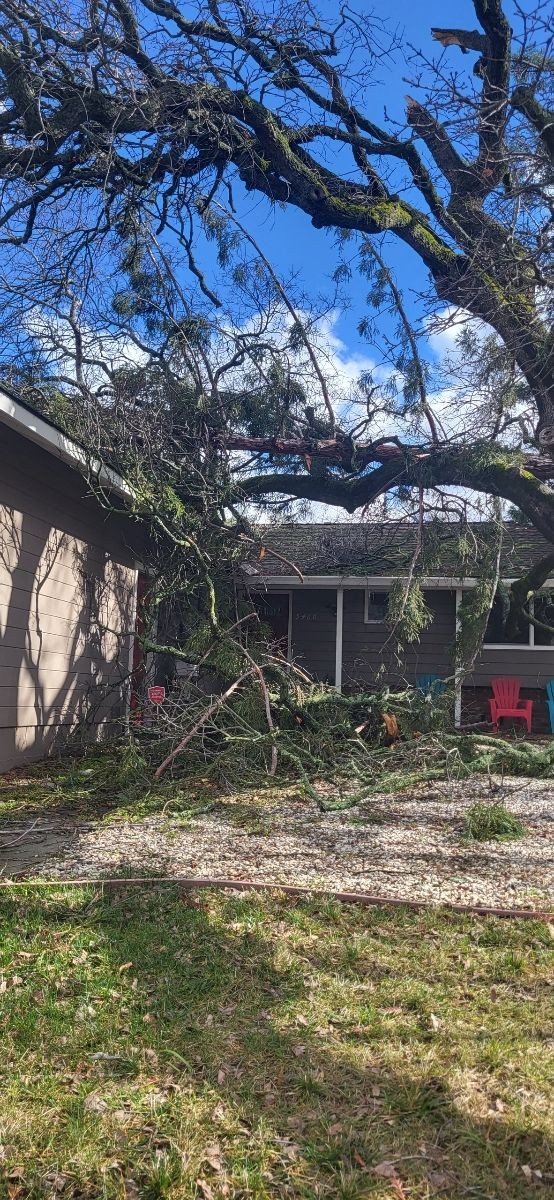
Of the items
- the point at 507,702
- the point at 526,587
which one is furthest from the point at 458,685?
the point at 507,702

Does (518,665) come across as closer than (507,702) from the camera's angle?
No

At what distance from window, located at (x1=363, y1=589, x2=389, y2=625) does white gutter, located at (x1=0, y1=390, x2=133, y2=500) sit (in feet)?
22.1

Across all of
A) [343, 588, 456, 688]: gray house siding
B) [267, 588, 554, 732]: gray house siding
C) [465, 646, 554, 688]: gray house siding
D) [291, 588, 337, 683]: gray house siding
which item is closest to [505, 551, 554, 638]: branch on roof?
[465, 646, 554, 688]: gray house siding

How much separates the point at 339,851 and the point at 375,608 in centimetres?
968

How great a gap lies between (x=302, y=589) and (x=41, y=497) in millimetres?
7350

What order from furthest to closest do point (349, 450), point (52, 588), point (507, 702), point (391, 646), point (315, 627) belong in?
point (315, 627) → point (391, 646) → point (507, 702) → point (349, 450) → point (52, 588)

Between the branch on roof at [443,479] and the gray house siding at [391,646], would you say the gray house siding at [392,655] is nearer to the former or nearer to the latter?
the gray house siding at [391,646]

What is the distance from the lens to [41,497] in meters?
8.05

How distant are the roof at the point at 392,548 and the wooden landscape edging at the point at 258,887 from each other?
191 inches

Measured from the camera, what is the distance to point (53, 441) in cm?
719

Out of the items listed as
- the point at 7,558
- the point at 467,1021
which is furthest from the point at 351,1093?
the point at 7,558

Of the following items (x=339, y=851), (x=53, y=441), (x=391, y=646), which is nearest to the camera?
(x=339, y=851)

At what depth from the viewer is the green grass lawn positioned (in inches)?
86.3

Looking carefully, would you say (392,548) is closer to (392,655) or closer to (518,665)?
(392,655)
